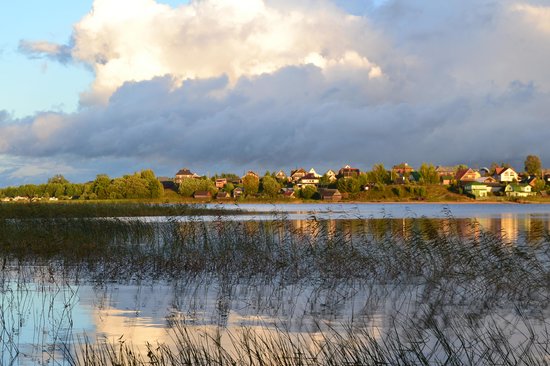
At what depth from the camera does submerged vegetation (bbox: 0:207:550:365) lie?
28.6 feet

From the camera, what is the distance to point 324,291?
15094 millimetres

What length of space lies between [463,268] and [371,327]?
609 centimetres

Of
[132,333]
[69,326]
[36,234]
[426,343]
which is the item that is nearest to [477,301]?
[426,343]

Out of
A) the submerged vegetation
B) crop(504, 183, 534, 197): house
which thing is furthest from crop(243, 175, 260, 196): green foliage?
the submerged vegetation

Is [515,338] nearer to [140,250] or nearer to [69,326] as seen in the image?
[69,326]

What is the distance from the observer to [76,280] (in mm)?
16359

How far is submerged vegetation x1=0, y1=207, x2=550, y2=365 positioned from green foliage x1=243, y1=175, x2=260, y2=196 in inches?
4286

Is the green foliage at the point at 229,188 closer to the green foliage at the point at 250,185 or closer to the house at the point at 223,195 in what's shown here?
the house at the point at 223,195

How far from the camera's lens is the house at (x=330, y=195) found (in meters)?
135

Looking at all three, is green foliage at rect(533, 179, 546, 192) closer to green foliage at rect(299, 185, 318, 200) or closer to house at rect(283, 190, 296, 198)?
green foliage at rect(299, 185, 318, 200)

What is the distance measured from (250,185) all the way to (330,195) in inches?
662

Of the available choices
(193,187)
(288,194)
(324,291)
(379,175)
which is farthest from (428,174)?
(324,291)

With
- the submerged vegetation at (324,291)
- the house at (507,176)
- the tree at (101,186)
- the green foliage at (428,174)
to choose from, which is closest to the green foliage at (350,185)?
the green foliage at (428,174)

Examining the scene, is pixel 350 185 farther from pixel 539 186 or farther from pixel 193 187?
pixel 539 186
